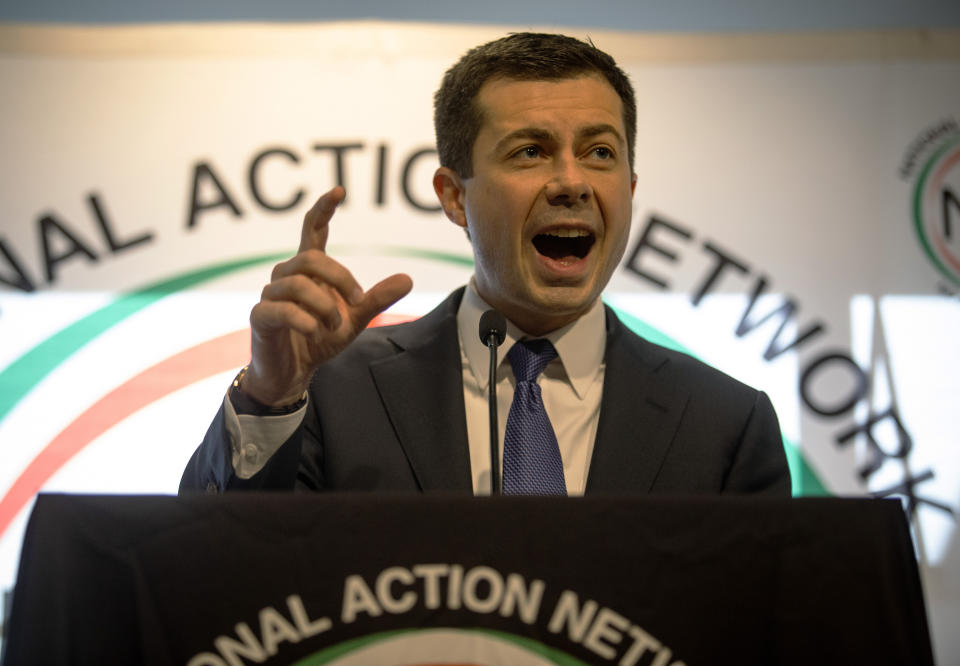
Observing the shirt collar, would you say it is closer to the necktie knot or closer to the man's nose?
the necktie knot

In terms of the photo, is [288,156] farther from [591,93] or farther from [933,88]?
[933,88]

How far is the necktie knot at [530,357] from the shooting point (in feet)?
4.84

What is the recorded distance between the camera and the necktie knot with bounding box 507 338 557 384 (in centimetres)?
148

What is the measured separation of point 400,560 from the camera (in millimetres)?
804

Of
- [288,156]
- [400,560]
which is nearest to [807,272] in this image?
[288,156]

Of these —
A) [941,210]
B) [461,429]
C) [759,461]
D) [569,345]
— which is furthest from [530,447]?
[941,210]

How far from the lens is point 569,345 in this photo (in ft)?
4.97

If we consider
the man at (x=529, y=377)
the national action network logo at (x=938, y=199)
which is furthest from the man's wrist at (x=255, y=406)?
the national action network logo at (x=938, y=199)

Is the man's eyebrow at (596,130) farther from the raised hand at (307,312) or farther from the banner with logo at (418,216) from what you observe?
the banner with logo at (418,216)

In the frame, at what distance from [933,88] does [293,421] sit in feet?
7.76

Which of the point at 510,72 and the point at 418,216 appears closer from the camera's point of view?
the point at 510,72

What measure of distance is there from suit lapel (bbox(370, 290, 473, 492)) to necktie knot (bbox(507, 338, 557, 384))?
92 millimetres

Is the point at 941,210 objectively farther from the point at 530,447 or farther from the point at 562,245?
the point at 530,447

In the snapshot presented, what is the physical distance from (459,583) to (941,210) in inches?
94.0
